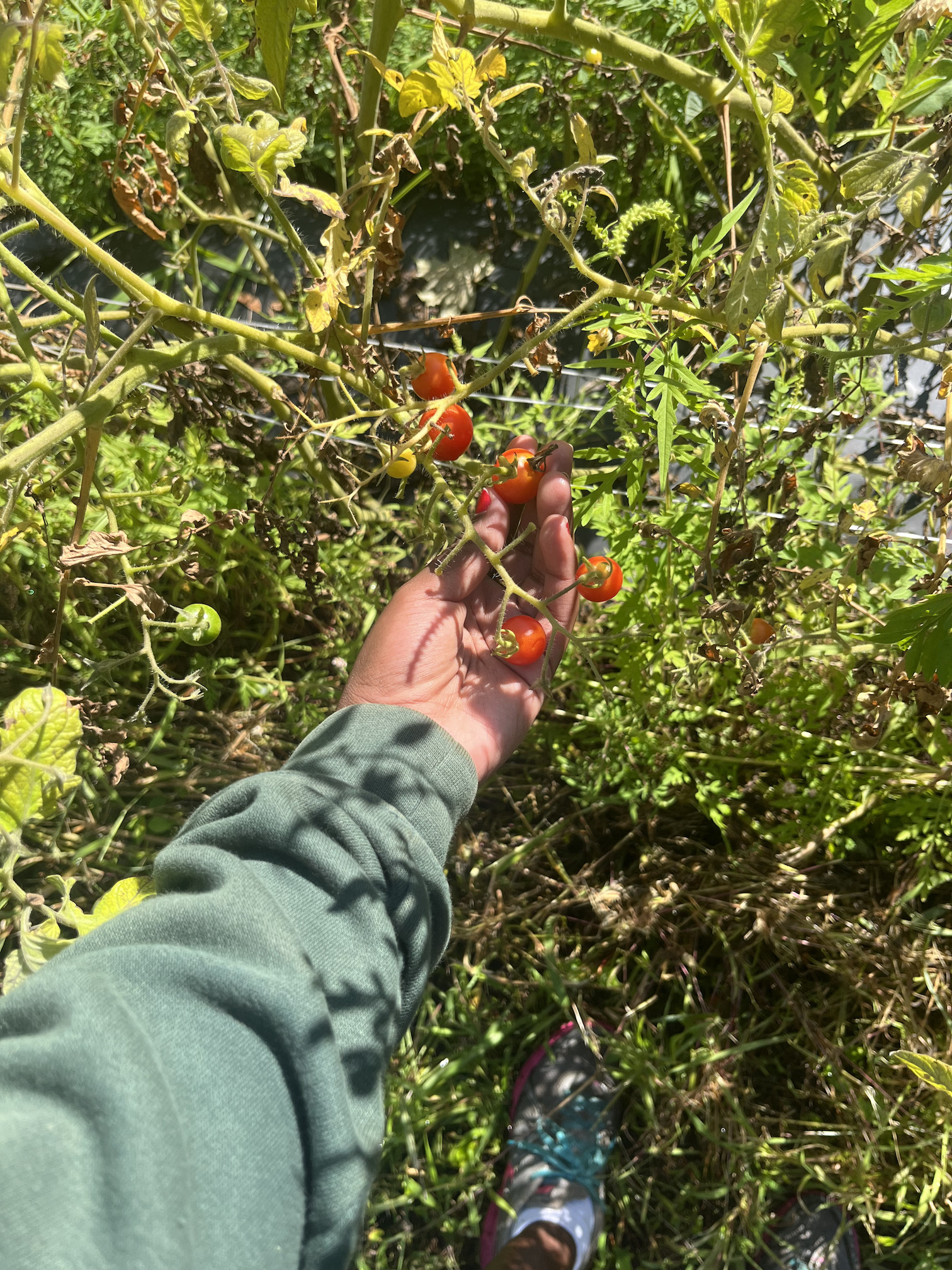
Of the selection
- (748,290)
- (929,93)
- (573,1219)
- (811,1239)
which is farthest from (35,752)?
(811,1239)

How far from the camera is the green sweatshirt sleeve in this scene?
97cm

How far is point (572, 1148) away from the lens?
2.33 metres

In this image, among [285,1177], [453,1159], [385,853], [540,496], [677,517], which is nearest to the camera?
[285,1177]

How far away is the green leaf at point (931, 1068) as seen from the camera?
1091mm

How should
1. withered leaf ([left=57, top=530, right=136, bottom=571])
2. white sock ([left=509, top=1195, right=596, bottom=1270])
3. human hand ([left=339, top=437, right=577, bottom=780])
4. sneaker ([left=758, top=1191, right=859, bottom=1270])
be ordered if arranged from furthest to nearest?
white sock ([left=509, top=1195, right=596, bottom=1270]), sneaker ([left=758, top=1191, right=859, bottom=1270]), human hand ([left=339, top=437, right=577, bottom=780]), withered leaf ([left=57, top=530, right=136, bottom=571])

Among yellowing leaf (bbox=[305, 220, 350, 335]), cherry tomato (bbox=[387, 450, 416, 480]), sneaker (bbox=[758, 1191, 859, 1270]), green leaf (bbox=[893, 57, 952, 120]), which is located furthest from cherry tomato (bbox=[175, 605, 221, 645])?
sneaker (bbox=[758, 1191, 859, 1270])

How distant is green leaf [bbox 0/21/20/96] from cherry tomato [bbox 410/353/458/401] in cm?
67

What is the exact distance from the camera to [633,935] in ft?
7.63

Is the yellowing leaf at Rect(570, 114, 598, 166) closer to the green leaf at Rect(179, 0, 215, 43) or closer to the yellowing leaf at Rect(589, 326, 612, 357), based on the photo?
the yellowing leaf at Rect(589, 326, 612, 357)

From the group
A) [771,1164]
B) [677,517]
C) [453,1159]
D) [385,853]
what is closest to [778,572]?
[677,517]

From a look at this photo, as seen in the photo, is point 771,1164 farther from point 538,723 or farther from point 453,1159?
point 538,723

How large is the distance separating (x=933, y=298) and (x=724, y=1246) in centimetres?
213

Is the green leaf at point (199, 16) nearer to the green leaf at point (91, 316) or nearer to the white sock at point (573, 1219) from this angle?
the green leaf at point (91, 316)

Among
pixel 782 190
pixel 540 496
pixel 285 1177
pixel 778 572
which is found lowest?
pixel 285 1177
